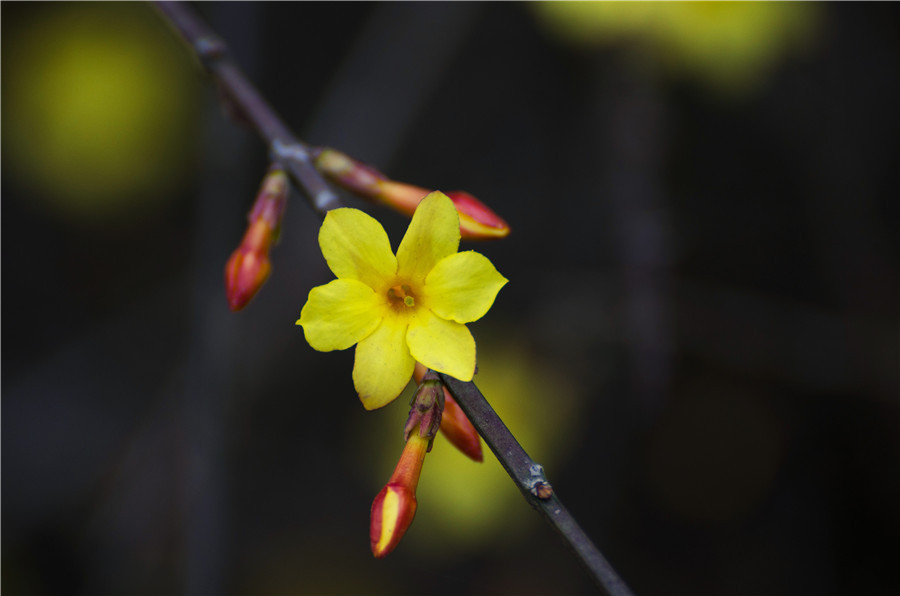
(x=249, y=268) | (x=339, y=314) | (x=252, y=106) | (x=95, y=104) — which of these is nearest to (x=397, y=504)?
(x=339, y=314)

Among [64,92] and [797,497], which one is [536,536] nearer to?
[797,497]

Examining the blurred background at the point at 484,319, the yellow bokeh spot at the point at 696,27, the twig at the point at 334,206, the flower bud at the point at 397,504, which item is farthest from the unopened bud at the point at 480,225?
the blurred background at the point at 484,319

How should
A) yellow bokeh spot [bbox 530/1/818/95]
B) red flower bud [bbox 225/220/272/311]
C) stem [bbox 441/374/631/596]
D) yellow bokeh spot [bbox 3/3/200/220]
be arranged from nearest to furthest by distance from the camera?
stem [bbox 441/374/631/596] < red flower bud [bbox 225/220/272/311] < yellow bokeh spot [bbox 530/1/818/95] < yellow bokeh spot [bbox 3/3/200/220]

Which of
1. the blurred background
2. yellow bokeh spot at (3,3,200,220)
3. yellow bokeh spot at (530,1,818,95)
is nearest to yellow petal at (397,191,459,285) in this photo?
yellow bokeh spot at (530,1,818,95)

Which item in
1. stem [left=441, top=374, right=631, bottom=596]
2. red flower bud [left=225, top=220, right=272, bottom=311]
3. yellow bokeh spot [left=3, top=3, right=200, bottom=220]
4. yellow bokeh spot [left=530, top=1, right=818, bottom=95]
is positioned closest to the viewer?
stem [left=441, top=374, right=631, bottom=596]

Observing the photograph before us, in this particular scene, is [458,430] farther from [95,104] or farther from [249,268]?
[95,104]

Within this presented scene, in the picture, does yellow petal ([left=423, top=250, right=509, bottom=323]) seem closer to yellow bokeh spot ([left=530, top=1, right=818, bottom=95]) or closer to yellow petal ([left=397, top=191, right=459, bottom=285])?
yellow petal ([left=397, top=191, right=459, bottom=285])
